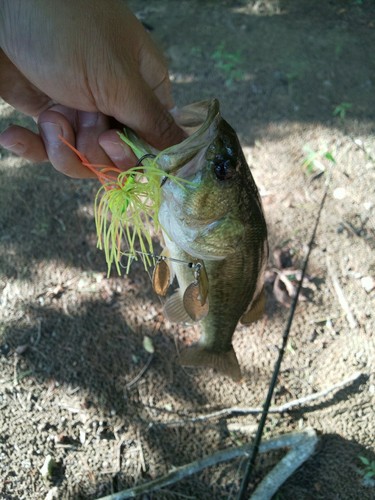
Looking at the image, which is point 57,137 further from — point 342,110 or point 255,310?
point 342,110

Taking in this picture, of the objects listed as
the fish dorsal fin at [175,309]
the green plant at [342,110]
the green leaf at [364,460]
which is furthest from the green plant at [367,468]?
the green plant at [342,110]

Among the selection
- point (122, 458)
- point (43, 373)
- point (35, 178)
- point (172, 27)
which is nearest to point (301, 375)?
point (122, 458)

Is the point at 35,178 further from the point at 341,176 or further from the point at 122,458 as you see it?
the point at 341,176

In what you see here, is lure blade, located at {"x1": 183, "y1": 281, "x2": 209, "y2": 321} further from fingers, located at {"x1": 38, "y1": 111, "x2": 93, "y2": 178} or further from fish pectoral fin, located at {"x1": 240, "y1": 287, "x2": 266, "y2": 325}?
fingers, located at {"x1": 38, "y1": 111, "x2": 93, "y2": 178}

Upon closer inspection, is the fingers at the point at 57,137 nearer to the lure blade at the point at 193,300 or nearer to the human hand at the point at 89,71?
the human hand at the point at 89,71

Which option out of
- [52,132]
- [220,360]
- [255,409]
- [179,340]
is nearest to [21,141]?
[52,132]

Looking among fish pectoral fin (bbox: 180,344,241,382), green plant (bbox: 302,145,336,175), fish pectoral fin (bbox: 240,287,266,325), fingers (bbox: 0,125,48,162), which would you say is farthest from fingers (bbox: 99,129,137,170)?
green plant (bbox: 302,145,336,175)

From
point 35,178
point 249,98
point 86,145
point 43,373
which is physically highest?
point 86,145

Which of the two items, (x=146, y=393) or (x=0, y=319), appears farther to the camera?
(x=0, y=319)
